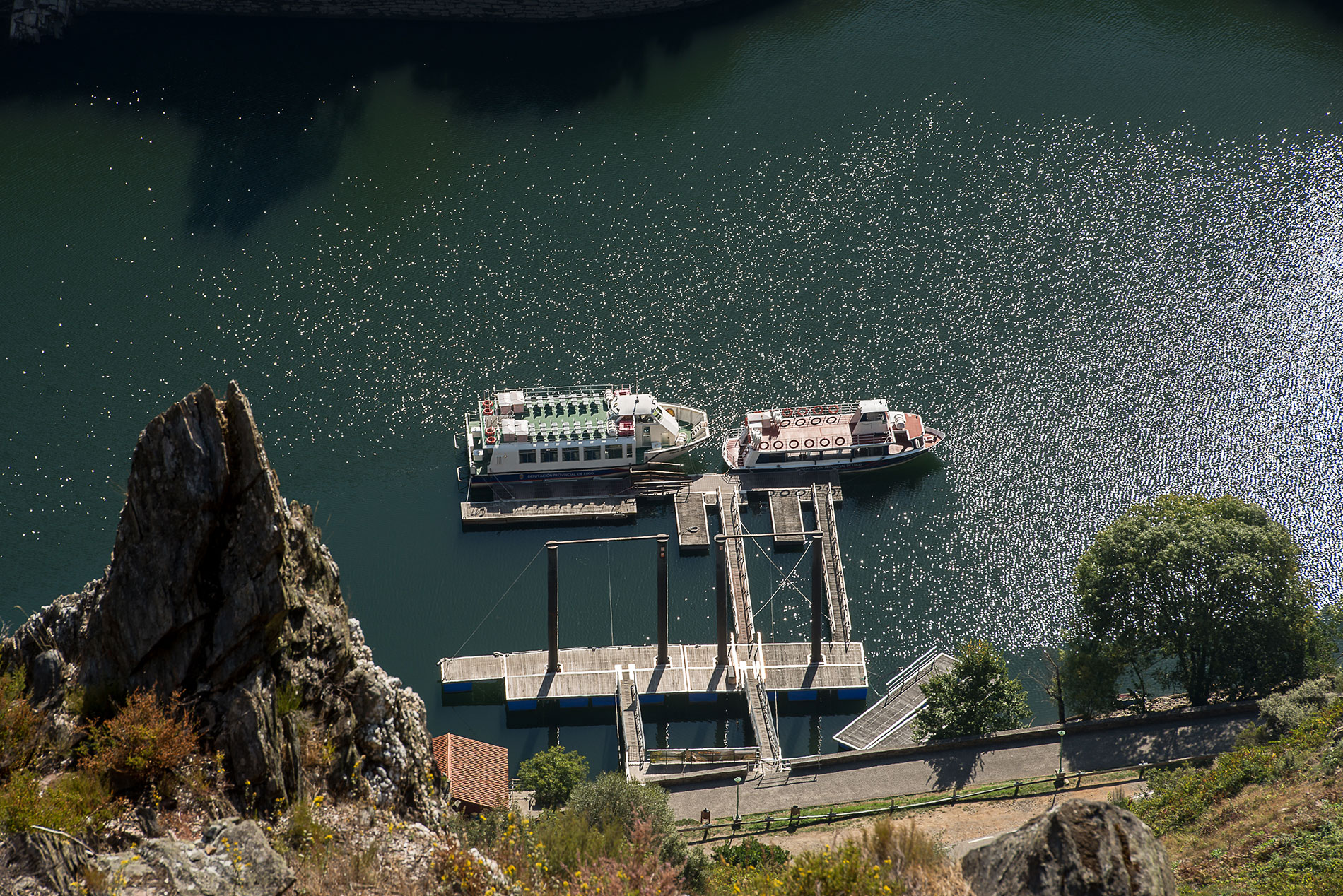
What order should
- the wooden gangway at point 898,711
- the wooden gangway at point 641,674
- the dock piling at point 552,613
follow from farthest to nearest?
the wooden gangway at point 641,674
the dock piling at point 552,613
the wooden gangway at point 898,711

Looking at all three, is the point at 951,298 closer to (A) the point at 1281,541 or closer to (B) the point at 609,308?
(B) the point at 609,308

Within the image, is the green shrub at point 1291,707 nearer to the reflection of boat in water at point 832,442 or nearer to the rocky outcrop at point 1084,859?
the rocky outcrop at point 1084,859

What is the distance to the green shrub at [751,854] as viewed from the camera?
174 feet

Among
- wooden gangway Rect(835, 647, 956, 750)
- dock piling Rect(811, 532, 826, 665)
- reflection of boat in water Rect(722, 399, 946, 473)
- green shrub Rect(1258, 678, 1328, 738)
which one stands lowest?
green shrub Rect(1258, 678, 1328, 738)

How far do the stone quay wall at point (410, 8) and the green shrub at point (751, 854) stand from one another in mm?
88580

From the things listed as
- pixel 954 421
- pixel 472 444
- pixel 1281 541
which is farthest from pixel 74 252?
pixel 1281 541

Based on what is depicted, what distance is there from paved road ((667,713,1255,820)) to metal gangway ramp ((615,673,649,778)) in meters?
3.72

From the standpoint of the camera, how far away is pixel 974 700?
215 ft

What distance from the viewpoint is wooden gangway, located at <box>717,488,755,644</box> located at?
76.4 m

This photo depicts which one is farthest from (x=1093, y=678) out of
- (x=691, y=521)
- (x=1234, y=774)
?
(x=691, y=521)

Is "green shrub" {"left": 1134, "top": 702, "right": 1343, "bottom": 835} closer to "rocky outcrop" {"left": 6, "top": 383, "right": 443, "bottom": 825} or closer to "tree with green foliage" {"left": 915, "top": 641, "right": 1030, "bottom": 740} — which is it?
"tree with green foliage" {"left": 915, "top": 641, "right": 1030, "bottom": 740}

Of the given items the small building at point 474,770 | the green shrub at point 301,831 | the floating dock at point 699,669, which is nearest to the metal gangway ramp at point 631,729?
the floating dock at point 699,669

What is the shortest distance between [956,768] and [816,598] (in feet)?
43.2

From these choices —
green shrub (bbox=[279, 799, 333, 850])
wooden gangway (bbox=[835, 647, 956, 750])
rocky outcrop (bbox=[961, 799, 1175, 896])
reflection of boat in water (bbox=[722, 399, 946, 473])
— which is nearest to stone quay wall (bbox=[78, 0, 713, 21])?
reflection of boat in water (bbox=[722, 399, 946, 473])
